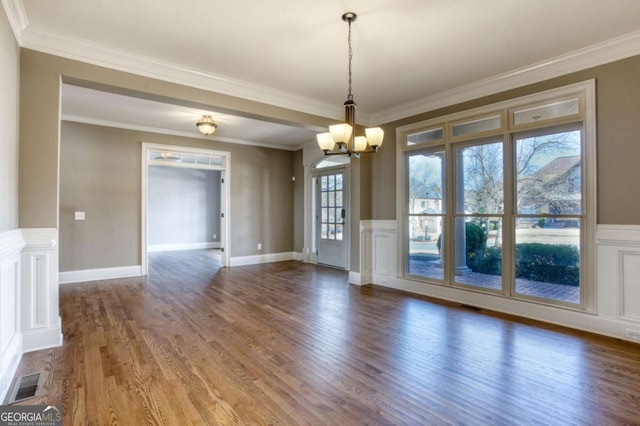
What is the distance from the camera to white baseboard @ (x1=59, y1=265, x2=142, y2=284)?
17.5ft

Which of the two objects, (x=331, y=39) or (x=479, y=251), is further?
(x=479, y=251)

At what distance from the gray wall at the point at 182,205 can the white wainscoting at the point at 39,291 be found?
7189 millimetres

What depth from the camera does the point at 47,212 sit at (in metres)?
2.87

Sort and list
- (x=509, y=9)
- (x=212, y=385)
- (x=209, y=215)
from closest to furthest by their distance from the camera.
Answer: (x=212, y=385), (x=509, y=9), (x=209, y=215)

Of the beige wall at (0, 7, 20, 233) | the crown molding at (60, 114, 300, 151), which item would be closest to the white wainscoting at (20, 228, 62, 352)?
the beige wall at (0, 7, 20, 233)

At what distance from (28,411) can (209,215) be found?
29.4ft

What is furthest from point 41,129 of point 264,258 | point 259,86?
point 264,258

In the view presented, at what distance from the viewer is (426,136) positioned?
4715 mm

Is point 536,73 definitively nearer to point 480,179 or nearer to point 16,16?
point 480,179

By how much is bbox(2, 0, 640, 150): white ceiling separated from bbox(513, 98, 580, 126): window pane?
33 centimetres

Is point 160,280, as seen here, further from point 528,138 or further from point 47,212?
point 528,138

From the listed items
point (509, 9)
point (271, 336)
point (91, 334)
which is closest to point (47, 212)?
point (91, 334)

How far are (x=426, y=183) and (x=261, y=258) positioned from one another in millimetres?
4300

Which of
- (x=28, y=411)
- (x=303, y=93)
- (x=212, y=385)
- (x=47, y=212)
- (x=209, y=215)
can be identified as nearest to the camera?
(x=28, y=411)
